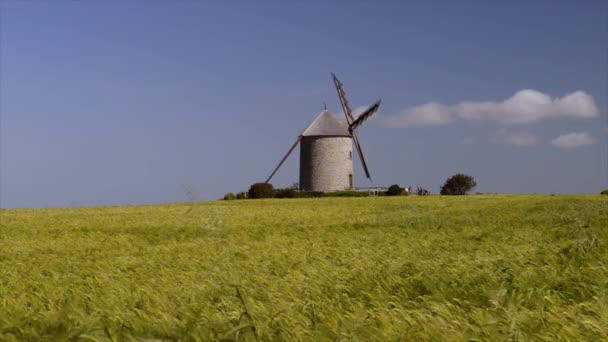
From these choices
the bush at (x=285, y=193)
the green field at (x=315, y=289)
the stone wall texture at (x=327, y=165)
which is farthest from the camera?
the stone wall texture at (x=327, y=165)

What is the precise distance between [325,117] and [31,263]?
4318 cm

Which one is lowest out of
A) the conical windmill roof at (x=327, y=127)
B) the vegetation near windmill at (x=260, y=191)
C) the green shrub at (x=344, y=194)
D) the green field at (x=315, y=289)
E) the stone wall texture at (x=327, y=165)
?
the green field at (x=315, y=289)

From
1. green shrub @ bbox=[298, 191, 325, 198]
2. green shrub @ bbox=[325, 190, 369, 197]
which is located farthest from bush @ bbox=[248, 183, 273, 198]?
green shrub @ bbox=[325, 190, 369, 197]

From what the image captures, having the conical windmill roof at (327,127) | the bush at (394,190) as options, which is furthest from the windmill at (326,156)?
the bush at (394,190)

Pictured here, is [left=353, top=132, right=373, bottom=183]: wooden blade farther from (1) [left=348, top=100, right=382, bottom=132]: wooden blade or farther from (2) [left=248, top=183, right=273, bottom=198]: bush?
(2) [left=248, top=183, right=273, bottom=198]: bush

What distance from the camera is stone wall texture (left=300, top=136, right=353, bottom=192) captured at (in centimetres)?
4834

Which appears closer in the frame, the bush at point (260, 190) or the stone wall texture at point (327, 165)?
the bush at point (260, 190)

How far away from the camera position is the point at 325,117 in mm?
52000

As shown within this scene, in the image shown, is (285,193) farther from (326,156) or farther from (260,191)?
(326,156)

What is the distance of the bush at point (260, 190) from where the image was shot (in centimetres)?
4738

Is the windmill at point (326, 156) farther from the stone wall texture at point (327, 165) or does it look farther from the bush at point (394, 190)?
the bush at point (394, 190)

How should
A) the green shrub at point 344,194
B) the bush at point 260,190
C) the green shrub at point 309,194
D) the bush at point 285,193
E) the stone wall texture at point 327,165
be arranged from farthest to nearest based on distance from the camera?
1. the stone wall texture at point 327,165
2. the bush at point 285,193
3. the green shrub at point 309,194
4. the bush at point 260,190
5. the green shrub at point 344,194

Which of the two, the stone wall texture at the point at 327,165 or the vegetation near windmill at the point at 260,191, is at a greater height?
the stone wall texture at the point at 327,165

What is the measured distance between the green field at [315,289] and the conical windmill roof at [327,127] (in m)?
36.0
